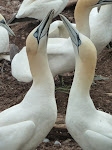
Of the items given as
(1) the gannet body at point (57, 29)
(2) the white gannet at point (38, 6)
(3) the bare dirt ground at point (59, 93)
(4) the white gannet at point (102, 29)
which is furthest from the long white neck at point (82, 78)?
(2) the white gannet at point (38, 6)

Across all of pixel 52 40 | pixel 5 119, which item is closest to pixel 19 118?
pixel 5 119

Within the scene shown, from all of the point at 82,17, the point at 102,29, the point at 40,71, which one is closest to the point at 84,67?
the point at 40,71

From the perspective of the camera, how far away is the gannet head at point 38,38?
4547 millimetres

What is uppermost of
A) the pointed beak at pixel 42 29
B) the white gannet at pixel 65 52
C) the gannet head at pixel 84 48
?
the pointed beak at pixel 42 29

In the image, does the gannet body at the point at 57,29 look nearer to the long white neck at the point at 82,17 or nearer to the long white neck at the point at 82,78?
the long white neck at the point at 82,17

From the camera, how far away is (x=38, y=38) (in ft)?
15.0

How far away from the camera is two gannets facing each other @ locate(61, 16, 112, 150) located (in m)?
4.39

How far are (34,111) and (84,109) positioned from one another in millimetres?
526

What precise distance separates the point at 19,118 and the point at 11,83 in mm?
2899

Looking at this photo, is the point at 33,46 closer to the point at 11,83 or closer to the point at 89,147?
the point at 89,147

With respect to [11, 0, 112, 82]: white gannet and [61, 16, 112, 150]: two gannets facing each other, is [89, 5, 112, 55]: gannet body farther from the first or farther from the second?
[61, 16, 112, 150]: two gannets facing each other

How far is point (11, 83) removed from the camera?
7.45m

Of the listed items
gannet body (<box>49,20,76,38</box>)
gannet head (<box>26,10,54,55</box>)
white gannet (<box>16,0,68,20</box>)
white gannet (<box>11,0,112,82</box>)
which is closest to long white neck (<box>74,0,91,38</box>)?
white gannet (<box>11,0,112,82</box>)

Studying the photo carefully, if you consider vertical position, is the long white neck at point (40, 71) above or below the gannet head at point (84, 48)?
below
